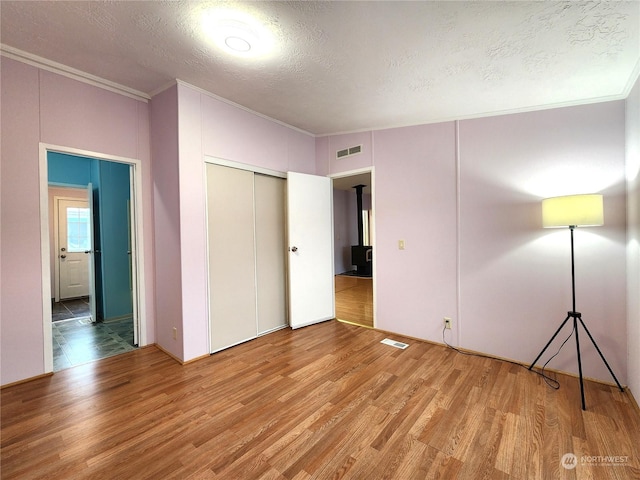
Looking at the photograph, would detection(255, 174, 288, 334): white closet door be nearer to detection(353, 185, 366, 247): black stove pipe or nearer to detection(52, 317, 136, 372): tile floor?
detection(52, 317, 136, 372): tile floor

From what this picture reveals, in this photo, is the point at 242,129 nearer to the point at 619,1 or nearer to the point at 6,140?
the point at 6,140

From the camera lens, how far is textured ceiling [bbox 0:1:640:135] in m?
1.65

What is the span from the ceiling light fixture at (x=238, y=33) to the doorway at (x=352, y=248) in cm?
319

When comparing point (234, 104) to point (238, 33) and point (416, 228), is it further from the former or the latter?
point (416, 228)

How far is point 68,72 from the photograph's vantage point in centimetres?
241

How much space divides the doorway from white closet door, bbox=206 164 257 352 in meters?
1.67

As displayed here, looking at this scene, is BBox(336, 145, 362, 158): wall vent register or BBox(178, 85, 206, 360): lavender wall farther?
BBox(336, 145, 362, 158): wall vent register

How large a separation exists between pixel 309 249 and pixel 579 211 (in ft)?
8.80

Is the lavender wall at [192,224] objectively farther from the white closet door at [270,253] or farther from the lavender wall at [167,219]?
the white closet door at [270,253]

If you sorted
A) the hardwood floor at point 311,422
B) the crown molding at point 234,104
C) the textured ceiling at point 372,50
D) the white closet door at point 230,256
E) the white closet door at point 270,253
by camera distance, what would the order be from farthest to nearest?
the white closet door at point 270,253, the white closet door at point 230,256, the crown molding at point 234,104, the textured ceiling at point 372,50, the hardwood floor at point 311,422

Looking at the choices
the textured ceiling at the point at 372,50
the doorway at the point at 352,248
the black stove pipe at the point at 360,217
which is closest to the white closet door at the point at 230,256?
the textured ceiling at the point at 372,50

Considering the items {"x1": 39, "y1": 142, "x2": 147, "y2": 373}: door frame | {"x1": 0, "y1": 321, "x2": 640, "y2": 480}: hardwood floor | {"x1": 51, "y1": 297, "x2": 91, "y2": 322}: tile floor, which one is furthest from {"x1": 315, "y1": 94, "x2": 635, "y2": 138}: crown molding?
{"x1": 51, "y1": 297, "x2": 91, "y2": 322}: tile floor

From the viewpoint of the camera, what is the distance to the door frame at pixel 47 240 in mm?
2346

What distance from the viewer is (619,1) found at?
149 centimetres
